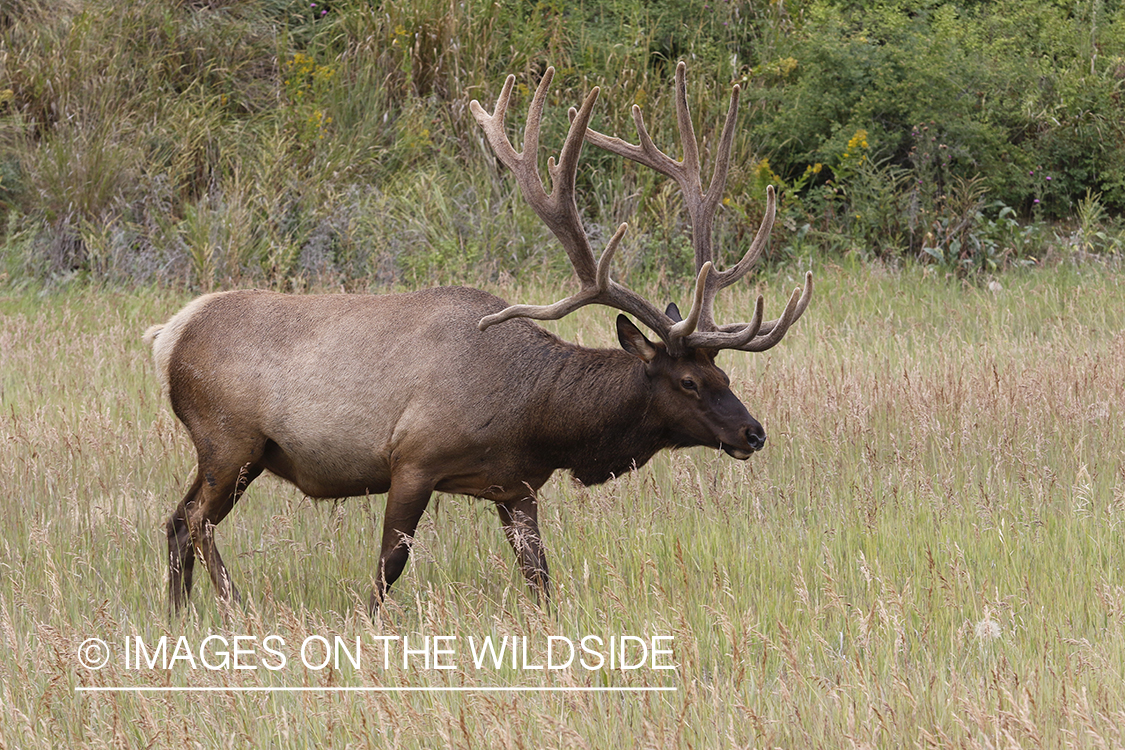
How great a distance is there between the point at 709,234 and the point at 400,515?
1.88 metres

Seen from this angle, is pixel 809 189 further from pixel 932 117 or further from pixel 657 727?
pixel 657 727

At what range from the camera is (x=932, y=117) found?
11.9m

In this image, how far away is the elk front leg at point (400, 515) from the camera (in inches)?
190

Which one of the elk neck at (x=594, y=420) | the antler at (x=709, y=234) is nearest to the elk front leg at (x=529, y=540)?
the elk neck at (x=594, y=420)

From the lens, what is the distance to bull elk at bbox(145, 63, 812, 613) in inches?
193

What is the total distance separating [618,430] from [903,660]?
1.64 m

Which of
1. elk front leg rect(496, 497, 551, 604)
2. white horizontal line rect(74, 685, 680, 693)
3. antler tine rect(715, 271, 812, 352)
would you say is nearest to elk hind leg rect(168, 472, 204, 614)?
elk front leg rect(496, 497, 551, 604)

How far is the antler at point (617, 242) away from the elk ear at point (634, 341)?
0.19 feet

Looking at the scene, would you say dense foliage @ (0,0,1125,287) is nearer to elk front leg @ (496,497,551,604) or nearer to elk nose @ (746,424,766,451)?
elk front leg @ (496,497,551,604)

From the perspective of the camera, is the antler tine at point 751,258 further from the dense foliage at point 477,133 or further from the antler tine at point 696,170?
the dense foliage at point 477,133

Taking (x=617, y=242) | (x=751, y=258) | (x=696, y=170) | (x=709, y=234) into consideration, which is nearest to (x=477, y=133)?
(x=696, y=170)

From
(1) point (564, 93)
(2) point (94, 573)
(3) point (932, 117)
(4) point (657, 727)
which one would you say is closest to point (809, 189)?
(3) point (932, 117)

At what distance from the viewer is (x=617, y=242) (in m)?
4.62

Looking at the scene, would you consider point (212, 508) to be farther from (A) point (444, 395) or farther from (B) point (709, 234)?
(B) point (709, 234)
